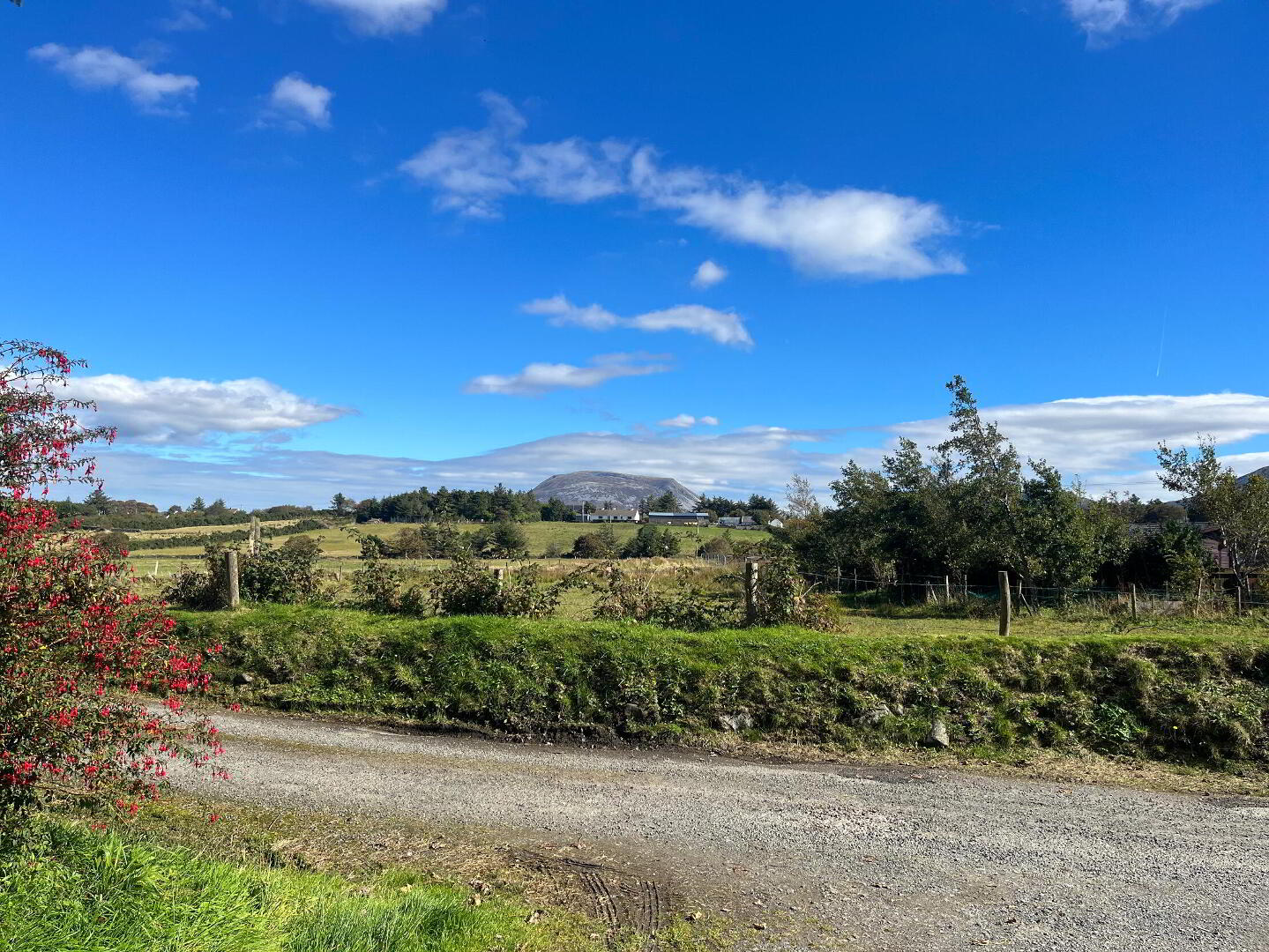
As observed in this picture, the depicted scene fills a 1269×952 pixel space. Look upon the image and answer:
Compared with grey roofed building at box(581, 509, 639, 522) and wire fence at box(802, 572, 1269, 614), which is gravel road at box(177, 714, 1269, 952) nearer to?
wire fence at box(802, 572, 1269, 614)

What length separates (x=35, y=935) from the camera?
138 inches

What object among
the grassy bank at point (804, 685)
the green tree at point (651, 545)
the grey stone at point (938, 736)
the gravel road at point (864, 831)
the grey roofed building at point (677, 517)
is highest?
the grey roofed building at point (677, 517)

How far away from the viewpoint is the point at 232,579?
14.3 m

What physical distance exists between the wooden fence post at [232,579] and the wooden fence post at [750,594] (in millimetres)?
9148

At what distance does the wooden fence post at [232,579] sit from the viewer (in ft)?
46.5

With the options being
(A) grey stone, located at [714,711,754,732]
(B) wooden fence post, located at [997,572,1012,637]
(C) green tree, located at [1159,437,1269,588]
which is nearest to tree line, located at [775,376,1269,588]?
(C) green tree, located at [1159,437,1269,588]

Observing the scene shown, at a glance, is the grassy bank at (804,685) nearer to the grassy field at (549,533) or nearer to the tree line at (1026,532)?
the tree line at (1026,532)

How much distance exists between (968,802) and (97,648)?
714 cm

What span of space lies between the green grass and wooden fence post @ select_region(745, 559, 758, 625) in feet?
25.8

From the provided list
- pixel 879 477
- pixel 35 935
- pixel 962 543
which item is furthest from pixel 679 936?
pixel 879 477

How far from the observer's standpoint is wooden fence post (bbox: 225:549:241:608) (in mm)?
14180

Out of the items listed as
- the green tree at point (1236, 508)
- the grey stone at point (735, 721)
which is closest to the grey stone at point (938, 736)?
the grey stone at point (735, 721)

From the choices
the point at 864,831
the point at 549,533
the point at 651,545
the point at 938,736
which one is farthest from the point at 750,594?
the point at 549,533

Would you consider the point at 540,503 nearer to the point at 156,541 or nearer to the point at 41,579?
the point at 156,541
